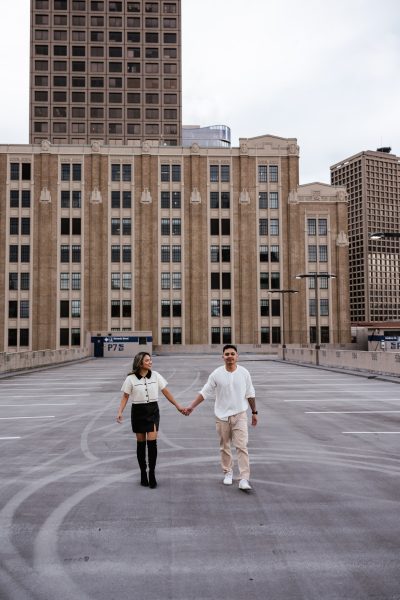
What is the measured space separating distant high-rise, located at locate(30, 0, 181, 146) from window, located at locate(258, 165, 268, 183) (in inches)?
831

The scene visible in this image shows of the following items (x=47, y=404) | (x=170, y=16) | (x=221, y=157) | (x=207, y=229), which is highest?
(x=170, y=16)

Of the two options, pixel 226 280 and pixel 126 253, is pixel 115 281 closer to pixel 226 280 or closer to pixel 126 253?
pixel 126 253

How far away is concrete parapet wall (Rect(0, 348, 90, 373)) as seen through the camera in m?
30.0

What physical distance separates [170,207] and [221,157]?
10.0 meters

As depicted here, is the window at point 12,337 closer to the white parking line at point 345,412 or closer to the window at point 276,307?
the window at point 276,307

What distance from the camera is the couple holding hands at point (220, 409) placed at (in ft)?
22.0

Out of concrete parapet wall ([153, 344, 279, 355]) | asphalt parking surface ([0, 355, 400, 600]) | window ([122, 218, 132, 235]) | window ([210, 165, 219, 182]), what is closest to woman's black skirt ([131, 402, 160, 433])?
asphalt parking surface ([0, 355, 400, 600])

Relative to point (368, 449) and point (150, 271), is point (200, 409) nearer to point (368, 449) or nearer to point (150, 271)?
point (368, 449)

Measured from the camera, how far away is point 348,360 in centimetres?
3148

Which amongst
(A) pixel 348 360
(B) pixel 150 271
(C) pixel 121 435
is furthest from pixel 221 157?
(C) pixel 121 435

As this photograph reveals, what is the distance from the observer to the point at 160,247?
7169cm

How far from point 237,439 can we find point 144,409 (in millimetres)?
1248

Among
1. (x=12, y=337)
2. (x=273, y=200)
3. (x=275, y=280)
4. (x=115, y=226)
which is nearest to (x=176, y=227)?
(x=115, y=226)

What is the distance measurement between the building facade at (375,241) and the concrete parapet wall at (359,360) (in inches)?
6164
